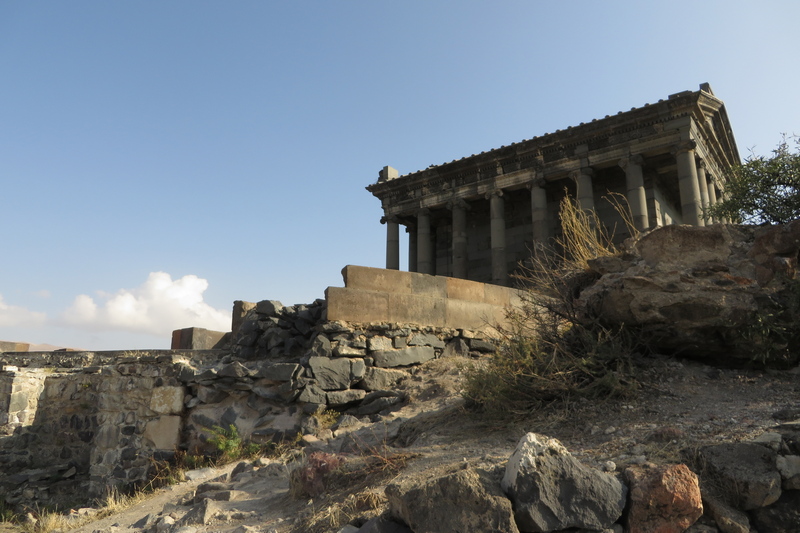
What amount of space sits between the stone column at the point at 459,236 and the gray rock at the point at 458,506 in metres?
17.0

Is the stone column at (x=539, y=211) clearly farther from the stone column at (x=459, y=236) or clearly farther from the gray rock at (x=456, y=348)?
the gray rock at (x=456, y=348)

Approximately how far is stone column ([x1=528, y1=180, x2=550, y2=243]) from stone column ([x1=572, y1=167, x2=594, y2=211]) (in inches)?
47.2

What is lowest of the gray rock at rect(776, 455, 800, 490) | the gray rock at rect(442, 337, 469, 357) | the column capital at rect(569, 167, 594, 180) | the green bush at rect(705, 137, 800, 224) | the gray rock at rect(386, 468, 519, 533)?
the gray rock at rect(386, 468, 519, 533)

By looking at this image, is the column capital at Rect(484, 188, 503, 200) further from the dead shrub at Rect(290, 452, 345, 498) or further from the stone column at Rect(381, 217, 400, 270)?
the dead shrub at Rect(290, 452, 345, 498)

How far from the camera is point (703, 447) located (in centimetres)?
320

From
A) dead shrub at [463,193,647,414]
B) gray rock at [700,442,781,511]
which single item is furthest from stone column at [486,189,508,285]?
gray rock at [700,442,781,511]

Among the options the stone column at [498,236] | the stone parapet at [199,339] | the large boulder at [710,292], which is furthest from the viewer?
the stone column at [498,236]

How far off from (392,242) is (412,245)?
143 cm

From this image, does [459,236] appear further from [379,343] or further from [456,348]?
[379,343]

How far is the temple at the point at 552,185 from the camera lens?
16312 millimetres

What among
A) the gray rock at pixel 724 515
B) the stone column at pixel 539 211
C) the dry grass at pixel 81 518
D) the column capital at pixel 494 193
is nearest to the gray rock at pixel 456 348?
the dry grass at pixel 81 518

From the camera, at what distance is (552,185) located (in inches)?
763

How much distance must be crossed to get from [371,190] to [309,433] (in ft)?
55.6

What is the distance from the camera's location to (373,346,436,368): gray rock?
7.35m
